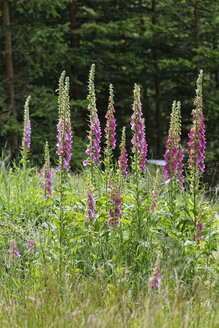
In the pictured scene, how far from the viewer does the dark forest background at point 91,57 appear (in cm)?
1156

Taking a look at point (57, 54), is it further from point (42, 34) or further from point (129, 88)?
point (129, 88)

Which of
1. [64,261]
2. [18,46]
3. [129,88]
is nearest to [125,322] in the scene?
[64,261]

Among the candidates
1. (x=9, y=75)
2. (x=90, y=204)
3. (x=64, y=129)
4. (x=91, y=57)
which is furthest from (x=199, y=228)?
(x=91, y=57)

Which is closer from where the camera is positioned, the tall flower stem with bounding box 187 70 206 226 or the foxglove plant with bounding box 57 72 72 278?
the foxglove plant with bounding box 57 72 72 278

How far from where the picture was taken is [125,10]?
14328mm

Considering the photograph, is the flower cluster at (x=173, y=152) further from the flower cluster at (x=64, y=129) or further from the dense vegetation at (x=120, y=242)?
the flower cluster at (x=64, y=129)

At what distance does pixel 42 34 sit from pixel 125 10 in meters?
4.33

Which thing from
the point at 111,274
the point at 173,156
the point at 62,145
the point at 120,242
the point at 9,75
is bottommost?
the point at 111,274

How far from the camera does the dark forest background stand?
1156 centimetres

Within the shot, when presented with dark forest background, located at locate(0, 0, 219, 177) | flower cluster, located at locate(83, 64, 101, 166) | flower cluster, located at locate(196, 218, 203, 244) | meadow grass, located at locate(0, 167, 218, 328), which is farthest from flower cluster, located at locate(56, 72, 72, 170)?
dark forest background, located at locate(0, 0, 219, 177)

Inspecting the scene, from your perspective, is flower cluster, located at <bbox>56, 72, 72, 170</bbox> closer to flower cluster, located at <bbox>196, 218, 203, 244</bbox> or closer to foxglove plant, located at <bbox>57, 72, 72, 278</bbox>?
foxglove plant, located at <bbox>57, 72, 72, 278</bbox>

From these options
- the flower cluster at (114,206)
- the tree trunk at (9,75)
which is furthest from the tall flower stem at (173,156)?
the tree trunk at (9,75)

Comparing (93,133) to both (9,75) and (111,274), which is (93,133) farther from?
(9,75)

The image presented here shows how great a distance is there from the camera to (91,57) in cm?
1357
